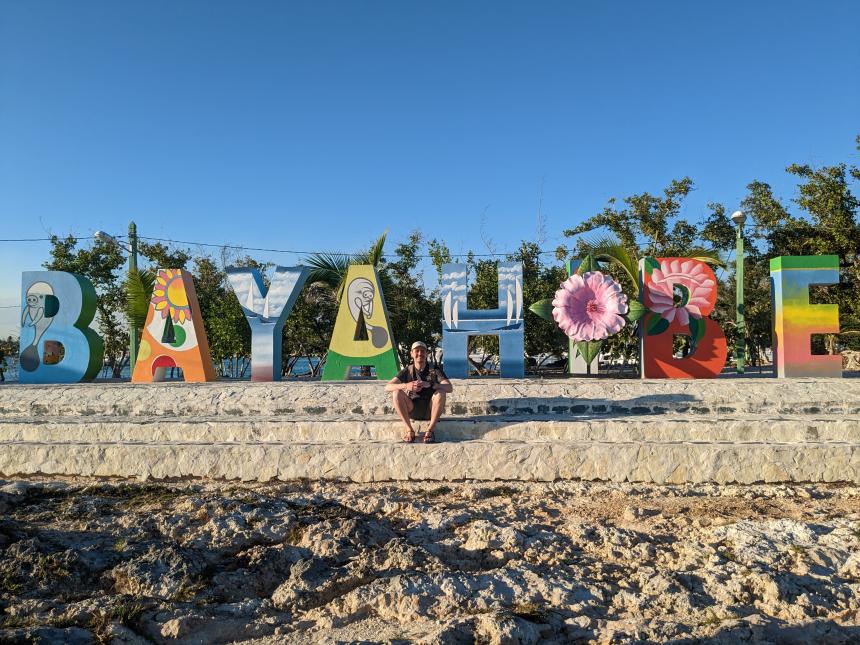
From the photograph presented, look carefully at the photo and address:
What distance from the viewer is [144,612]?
306 cm

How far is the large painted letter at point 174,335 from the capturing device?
1071cm

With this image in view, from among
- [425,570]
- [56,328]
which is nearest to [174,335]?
[56,328]

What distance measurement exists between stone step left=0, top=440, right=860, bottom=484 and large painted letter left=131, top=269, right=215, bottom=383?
14.7 ft

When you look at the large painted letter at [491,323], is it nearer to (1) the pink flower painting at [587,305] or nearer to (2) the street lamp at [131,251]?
(1) the pink flower painting at [587,305]

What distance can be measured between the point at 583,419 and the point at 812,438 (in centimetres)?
248

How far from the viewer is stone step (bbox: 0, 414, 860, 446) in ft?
21.2

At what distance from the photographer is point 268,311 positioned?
1063 cm

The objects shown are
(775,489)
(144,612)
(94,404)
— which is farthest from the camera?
(94,404)

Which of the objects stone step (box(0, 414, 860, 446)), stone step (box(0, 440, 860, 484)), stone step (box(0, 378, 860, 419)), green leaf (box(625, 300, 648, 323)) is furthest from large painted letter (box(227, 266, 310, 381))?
green leaf (box(625, 300, 648, 323))

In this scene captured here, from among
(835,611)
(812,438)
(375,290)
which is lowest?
(835,611)

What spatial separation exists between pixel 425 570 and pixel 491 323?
682 cm

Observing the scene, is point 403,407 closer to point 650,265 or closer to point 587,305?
point 587,305

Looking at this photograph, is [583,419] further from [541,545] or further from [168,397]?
[168,397]

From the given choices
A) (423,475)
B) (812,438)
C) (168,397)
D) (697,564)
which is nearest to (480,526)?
(697,564)
